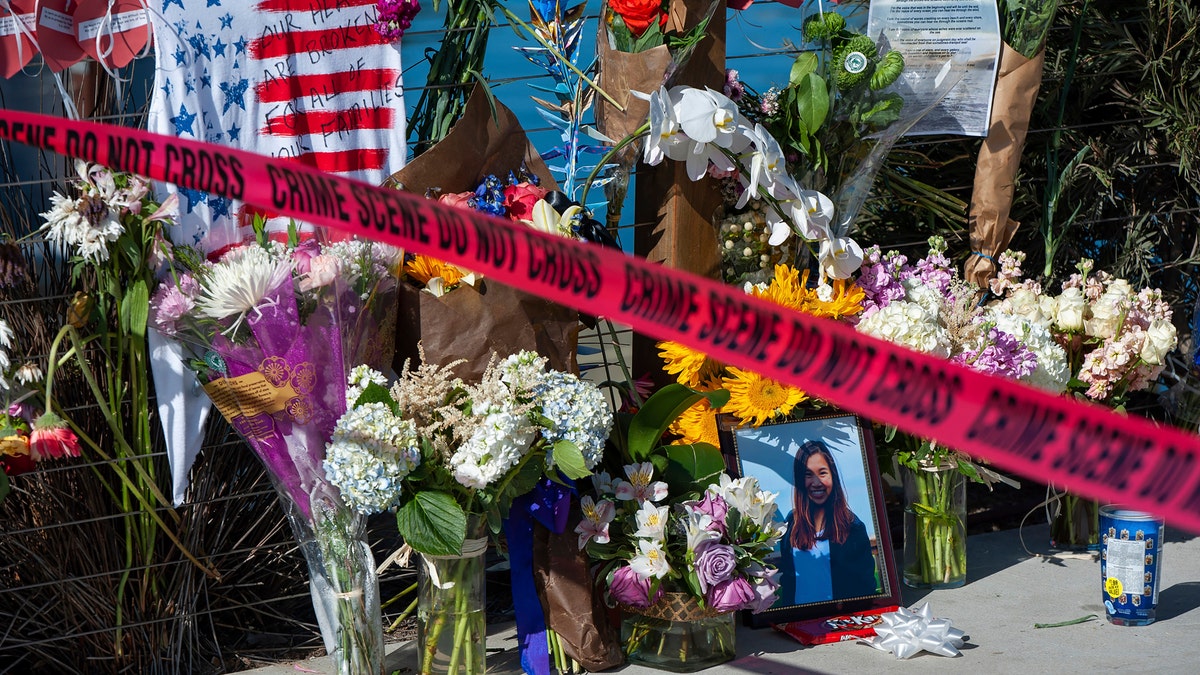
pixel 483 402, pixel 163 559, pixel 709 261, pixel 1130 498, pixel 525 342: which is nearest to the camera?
pixel 1130 498

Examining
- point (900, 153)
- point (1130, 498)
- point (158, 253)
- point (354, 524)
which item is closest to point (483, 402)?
point (354, 524)

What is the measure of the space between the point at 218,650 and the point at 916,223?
8.37 feet

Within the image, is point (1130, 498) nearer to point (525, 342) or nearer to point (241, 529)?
point (525, 342)

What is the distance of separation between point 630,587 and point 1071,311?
5.08 ft

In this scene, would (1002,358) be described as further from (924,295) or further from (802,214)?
(802,214)

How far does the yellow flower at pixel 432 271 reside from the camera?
2.79 metres

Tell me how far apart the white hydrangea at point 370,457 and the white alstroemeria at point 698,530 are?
693mm

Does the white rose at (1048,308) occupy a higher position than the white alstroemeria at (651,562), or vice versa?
the white rose at (1048,308)

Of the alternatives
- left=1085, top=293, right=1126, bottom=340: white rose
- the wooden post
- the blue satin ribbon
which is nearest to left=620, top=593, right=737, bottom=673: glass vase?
the blue satin ribbon

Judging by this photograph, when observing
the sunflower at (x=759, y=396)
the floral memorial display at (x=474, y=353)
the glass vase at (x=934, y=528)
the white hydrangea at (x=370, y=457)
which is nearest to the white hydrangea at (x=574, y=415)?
the floral memorial display at (x=474, y=353)

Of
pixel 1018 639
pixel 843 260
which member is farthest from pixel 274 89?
pixel 1018 639

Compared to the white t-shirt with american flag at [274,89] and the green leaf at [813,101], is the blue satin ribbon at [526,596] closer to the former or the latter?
the white t-shirt with american flag at [274,89]

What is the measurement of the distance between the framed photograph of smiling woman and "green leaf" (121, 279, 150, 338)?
1459 millimetres

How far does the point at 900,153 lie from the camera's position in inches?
157
